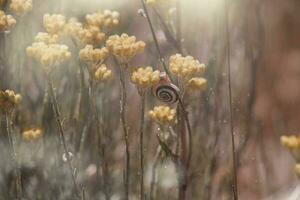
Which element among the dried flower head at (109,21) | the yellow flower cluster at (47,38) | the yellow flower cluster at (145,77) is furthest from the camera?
the dried flower head at (109,21)

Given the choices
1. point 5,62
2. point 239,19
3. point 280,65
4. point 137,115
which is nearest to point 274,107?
point 280,65

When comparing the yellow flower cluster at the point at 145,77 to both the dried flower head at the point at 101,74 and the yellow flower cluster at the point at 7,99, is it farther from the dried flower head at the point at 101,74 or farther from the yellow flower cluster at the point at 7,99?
the yellow flower cluster at the point at 7,99

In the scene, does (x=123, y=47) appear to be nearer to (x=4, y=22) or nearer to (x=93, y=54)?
(x=93, y=54)

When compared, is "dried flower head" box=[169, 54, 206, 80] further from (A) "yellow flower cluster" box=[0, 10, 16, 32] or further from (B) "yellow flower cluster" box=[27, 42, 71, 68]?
(A) "yellow flower cluster" box=[0, 10, 16, 32]

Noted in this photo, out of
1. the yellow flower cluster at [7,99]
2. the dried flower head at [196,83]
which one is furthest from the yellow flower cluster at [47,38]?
the dried flower head at [196,83]

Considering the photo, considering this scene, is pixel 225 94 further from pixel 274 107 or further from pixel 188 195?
pixel 188 195

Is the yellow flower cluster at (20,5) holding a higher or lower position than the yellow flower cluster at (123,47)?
higher

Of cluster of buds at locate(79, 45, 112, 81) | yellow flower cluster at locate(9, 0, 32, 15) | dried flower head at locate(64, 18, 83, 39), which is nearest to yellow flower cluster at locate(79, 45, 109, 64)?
cluster of buds at locate(79, 45, 112, 81)
